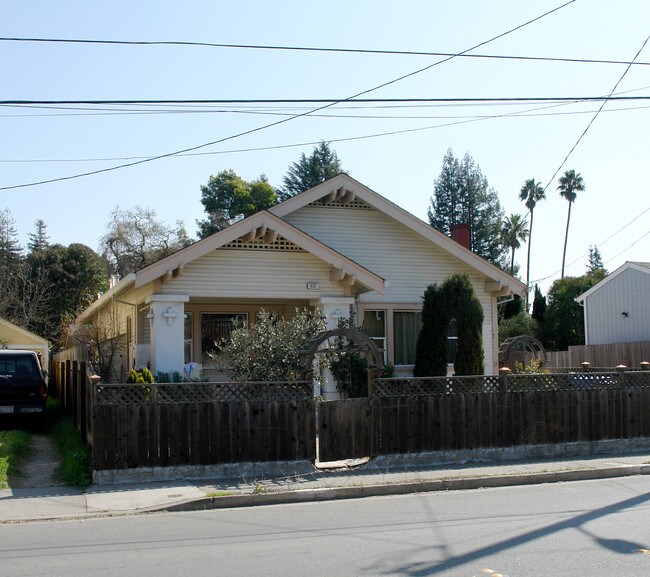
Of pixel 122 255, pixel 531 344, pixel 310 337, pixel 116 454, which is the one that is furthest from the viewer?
pixel 122 255

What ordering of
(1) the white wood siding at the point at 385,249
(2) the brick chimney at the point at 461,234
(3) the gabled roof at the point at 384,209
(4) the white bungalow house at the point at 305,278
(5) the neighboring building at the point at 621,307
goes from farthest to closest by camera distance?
(5) the neighboring building at the point at 621,307 < (2) the brick chimney at the point at 461,234 < (1) the white wood siding at the point at 385,249 < (3) the gabled roof at the point at 384,209 < (4) the white bungalow house at the point at 305,278

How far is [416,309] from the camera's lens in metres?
21.5

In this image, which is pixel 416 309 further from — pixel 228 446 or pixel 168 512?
pixel 168 512

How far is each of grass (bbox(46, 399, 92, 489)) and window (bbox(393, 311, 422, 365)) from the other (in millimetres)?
8431

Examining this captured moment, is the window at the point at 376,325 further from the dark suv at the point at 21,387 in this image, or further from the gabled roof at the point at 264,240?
the dark suv at the point at 21,387

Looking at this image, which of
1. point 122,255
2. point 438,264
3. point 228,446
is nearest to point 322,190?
point 438,264

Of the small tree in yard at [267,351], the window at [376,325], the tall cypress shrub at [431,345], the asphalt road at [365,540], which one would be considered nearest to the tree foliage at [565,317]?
the window at [376,325]

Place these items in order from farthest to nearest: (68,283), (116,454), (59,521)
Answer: (68,283)
(116,454)
(59,521)

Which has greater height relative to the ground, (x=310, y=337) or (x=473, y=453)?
(x=310, y=337)

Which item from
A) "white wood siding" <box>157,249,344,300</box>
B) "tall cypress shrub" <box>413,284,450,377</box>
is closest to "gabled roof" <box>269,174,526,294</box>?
"white wood siding" <box>157,249,344,300</box>

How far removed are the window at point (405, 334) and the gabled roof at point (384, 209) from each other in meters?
2.00

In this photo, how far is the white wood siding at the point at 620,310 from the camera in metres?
34.0

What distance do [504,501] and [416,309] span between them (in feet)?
35.5

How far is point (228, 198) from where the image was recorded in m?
60.4
